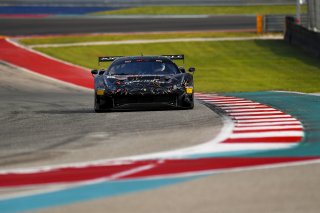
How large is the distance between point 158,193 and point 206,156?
2.49 metres

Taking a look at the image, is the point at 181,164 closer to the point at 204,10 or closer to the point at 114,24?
the point at 114,24

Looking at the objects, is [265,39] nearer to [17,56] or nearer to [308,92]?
[17,56]

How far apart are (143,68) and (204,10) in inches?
1734

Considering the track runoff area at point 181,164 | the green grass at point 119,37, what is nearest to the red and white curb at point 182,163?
the track runoff area at point 181,164

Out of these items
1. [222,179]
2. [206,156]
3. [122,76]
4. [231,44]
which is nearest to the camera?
[222,179]

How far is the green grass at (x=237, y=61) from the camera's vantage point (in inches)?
1118

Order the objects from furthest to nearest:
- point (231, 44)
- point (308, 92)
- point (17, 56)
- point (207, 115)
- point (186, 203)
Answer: point (231, 44), point (17, 56), point (308, 92), point (207, 115), point (186, 203)

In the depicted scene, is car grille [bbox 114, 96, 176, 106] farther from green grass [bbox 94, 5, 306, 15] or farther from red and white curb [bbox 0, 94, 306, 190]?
green grass [bbox 94, 5, 306, 15]

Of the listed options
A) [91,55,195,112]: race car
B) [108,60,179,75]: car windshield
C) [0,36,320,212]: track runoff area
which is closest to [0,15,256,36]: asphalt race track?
[108,60,179,75]: car windshield

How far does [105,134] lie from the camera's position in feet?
42.5

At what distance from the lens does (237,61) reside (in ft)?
115

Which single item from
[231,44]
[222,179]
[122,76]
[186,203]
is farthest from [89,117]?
[231,44]

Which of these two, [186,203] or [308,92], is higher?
[186,203]

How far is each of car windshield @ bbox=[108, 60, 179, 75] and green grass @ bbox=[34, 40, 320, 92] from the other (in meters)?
6.65
